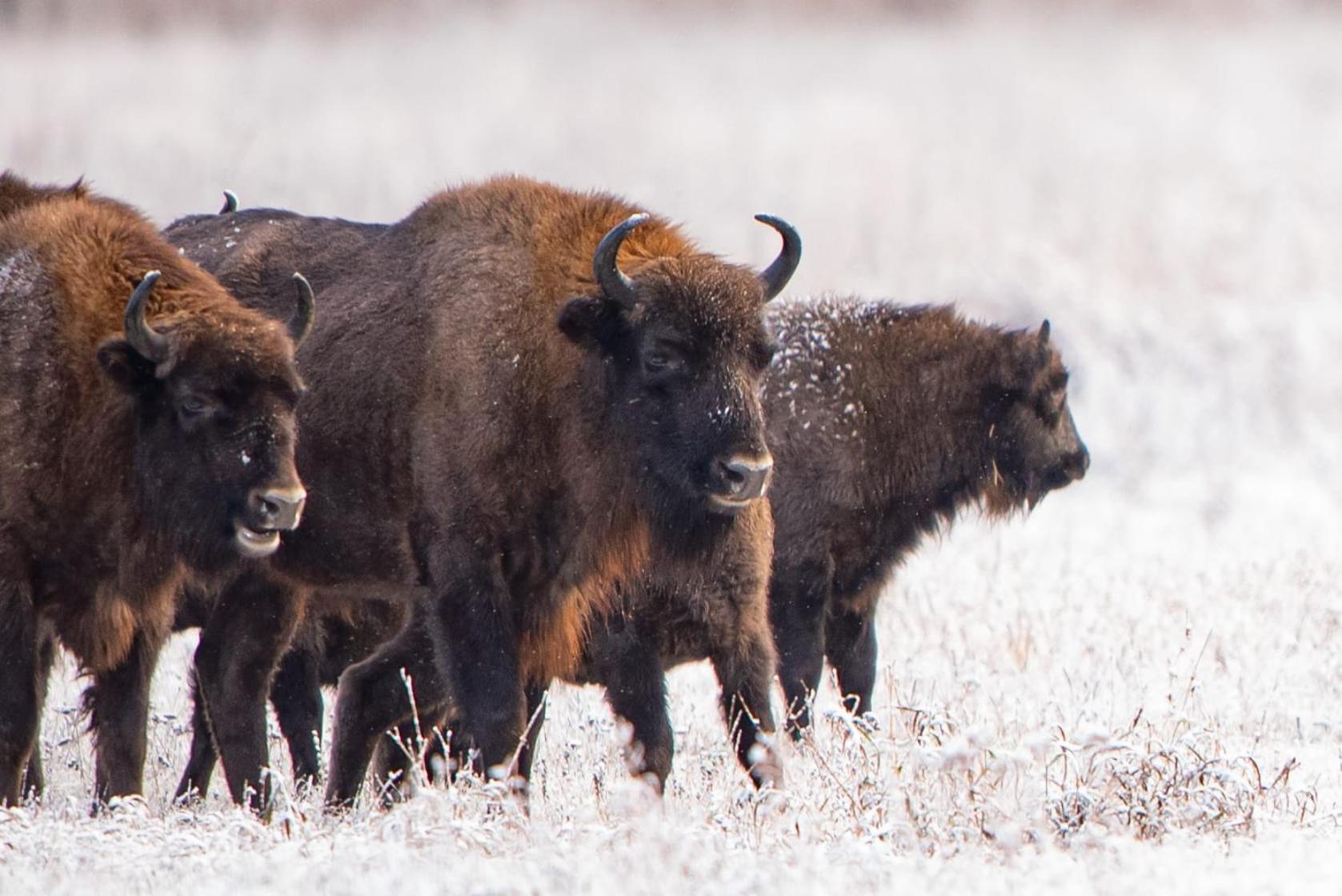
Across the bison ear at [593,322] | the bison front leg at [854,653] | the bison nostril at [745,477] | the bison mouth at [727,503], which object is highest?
the bison ear at [593,322]

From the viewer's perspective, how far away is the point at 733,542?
24.4 ft

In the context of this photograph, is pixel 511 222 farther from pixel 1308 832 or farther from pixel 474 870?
pixel 1308 832

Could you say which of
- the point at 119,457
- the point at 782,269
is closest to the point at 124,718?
the point at 119,457

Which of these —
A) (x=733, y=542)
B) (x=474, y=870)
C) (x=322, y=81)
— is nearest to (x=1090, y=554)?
(x=733, y=542)

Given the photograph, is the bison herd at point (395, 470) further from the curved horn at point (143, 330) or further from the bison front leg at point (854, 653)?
the bison front leg at point (854, 653)

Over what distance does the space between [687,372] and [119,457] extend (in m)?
1.90

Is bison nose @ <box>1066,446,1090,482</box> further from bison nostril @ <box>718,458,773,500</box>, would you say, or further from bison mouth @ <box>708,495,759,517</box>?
bison nostril @ <box>718,458,773,500</box>

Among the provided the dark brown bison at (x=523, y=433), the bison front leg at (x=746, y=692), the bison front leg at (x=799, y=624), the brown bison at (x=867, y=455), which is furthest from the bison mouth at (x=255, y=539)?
the bison front leg at (x=799, y=624)

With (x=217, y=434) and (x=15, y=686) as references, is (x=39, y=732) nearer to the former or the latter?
(x=15, y=686)

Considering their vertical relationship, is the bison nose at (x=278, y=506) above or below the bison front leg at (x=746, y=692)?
above

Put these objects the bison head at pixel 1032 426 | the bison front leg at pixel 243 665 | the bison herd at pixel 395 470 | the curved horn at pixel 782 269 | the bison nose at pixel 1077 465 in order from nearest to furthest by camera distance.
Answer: the bison herd at pixel 395 470 → the curved horn at pixel 782 269 → the bison front leg at pixel 243 665 → the bison head at pixel 1032 426 → the bison nose at pixel 1077 465

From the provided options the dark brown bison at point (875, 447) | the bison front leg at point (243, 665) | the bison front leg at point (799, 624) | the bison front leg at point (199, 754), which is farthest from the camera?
the dark brown bison at point (875, 447)

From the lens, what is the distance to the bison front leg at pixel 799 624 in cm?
902

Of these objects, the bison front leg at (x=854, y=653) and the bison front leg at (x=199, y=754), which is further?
the bison front leg at (x=854, y=653)
